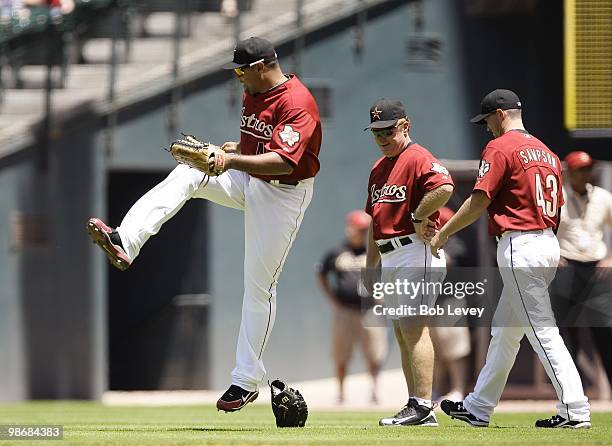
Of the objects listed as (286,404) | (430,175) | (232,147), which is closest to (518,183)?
(430,175)

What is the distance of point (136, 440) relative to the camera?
Answer: 7.02 meters

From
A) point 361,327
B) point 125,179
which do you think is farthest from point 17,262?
point 361,327

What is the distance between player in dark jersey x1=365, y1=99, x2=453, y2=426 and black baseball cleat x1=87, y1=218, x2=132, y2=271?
1545 mm

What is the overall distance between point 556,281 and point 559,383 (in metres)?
3.14

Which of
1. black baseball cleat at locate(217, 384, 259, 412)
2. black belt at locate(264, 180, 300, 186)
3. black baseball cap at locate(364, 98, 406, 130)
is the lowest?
black baseball cleat at locate(217, 384, 259, 412)

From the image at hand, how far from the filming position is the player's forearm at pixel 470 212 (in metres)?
7.85

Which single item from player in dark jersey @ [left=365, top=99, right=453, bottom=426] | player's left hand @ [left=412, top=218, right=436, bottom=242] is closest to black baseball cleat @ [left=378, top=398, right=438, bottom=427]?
player in dark jersey @ [left=365, top=99, right=453, bottom=426]

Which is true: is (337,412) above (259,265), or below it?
below

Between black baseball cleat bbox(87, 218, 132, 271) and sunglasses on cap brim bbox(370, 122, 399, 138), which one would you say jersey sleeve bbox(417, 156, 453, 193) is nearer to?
sunglasses on cap brim bbox(370, 122, 399, 138)

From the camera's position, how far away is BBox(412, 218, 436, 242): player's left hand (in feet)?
26.2

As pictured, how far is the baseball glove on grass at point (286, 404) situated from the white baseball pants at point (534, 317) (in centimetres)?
110

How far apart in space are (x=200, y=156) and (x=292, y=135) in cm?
59

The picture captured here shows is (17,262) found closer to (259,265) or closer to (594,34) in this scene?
(594,34)

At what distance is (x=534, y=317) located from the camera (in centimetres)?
789
